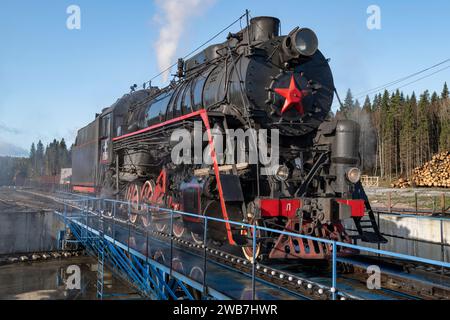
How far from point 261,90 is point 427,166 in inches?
1252

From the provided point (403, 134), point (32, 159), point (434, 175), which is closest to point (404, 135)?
point (403, 134)

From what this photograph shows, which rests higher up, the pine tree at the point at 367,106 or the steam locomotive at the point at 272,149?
the pine tree at the point at 367,106

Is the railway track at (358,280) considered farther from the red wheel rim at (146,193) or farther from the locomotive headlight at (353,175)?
the red wheel rim at (146,193)

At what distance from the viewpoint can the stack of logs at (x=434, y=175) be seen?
3116cm

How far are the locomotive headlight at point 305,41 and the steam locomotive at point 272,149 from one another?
2 cm

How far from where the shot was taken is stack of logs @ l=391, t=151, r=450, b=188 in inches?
1227

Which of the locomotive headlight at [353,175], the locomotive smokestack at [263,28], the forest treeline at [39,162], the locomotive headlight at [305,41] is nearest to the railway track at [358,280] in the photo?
the locomotive headlight at [353,175]

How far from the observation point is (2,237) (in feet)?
59.9

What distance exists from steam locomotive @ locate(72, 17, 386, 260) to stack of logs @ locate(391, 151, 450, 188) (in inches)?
1060

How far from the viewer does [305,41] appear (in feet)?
23.7

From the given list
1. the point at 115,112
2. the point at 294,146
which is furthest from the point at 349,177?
the point at 115,112

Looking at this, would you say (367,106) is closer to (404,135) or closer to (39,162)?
(404,135)

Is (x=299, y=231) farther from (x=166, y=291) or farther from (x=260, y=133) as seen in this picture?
(x=166, y=291)

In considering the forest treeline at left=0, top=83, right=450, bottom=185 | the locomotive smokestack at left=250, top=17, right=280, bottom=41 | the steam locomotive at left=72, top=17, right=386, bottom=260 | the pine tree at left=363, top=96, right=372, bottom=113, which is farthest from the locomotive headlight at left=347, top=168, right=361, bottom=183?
the pine tree at left=363, top=96, right=372, bottom=113
